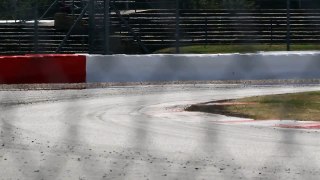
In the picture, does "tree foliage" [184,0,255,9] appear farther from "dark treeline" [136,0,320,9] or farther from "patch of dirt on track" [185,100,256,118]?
"patch of dirt on track" [185,100,256,118]

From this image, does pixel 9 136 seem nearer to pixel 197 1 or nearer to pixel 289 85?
pixel 197 1

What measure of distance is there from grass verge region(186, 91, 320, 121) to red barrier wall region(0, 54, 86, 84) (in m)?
1.31

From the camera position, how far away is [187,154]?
5.23 meters

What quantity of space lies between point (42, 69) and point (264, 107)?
7.83 feet

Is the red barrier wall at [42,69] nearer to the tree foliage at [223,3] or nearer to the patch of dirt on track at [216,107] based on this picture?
the patch of dirt on track at [216,107]

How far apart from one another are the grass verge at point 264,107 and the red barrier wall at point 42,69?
131 cm

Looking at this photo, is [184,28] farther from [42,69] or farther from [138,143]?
[42,69]

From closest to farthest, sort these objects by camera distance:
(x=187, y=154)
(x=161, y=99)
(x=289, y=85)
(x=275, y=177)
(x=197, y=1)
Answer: (x=197, y=1)
(x=275, y=177)
(x=187, y=154)
(x=161, y=99)
(x=289, y=85)

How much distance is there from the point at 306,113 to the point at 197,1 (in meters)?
4.38

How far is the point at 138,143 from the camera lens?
5840mm

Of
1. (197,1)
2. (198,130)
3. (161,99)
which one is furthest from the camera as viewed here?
(161,99)

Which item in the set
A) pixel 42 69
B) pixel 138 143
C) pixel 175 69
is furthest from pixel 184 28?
pixel 175 69

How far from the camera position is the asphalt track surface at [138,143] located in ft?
15.4

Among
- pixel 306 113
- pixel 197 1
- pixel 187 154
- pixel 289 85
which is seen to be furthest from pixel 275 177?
pixel 289 85
